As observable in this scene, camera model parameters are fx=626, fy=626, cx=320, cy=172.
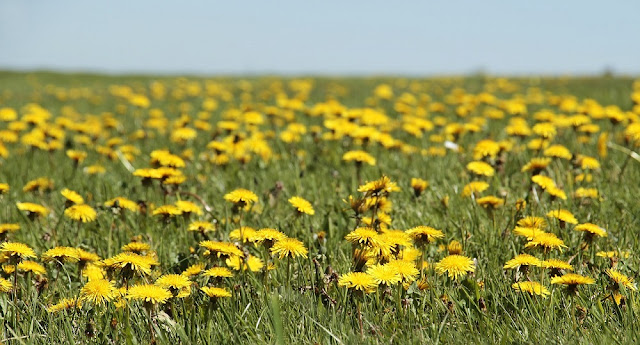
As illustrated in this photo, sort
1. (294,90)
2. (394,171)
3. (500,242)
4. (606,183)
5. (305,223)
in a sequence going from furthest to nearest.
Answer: (294,90) < (394,171) < (606,183) < (305,223) < (500,242)

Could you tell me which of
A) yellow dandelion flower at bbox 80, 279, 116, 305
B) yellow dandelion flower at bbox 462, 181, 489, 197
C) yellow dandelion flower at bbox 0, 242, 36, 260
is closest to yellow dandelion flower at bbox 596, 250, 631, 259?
yellow dandelion flower at bbox 462, 181, 489, 197

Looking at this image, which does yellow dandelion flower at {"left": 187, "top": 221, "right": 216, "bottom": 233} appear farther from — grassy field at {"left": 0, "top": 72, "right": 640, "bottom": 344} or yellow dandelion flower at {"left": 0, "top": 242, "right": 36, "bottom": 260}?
yellow dandelion flower at {"left": 0, "top": 242, "right": 36, "bottom": 260}

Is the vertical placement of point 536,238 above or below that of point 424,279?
above

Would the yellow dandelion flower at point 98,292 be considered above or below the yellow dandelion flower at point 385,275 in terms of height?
below

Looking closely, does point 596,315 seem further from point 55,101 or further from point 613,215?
point 55,101

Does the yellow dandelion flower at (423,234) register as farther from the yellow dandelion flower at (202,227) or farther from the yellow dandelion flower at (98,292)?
the yellow dandelion flower at (98,292)

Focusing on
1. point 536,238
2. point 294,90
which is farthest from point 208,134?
point 294,90

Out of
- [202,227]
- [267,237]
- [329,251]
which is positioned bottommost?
[329,251]

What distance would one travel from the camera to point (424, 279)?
2064 mm

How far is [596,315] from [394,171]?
2196 millimetres

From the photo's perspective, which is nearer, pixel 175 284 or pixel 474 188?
pixel 175 284

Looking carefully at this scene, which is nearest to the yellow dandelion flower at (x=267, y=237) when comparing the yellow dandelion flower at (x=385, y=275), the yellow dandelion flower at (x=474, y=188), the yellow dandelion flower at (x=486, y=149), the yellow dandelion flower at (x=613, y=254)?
the yellow dandelion flower at (x=385, y=275)

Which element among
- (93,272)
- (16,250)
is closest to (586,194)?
(93,272)

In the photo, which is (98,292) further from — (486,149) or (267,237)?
(486,149)
